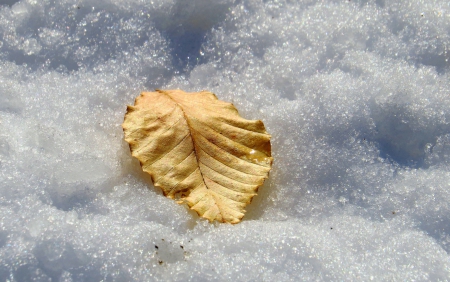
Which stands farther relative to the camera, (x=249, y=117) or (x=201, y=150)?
(x=249, y=117)

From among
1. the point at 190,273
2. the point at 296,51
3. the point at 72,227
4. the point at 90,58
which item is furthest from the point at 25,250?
the point at 296,51

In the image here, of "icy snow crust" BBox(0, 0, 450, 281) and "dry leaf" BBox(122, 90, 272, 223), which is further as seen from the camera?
"dry leaf" BBox(122, 90, 272, 223)

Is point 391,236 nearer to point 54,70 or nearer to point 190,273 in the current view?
point 190,273

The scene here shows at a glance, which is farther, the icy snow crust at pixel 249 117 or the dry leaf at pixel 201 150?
the dry leaf at pixel 201 150
